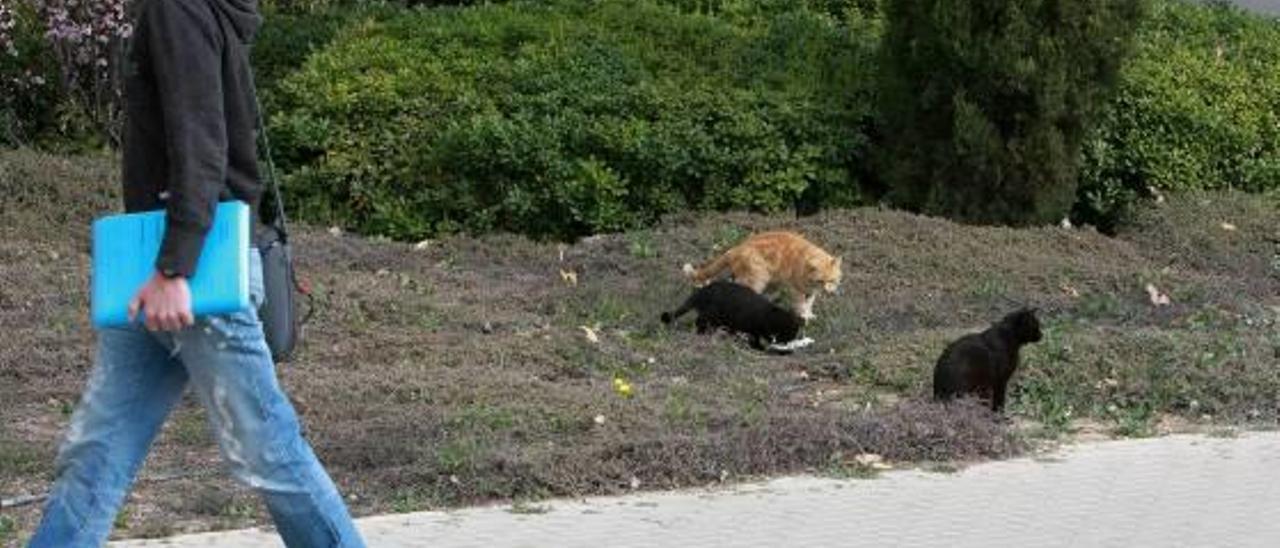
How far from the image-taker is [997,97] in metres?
11.4

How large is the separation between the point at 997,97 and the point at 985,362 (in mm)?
4273

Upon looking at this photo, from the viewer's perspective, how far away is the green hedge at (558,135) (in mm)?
11477

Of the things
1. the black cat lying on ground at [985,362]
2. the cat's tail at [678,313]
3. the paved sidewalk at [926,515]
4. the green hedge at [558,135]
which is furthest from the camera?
the green hedge at [558,135]

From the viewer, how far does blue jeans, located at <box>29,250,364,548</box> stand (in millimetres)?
4684

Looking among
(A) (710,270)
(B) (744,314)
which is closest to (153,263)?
(B) (744,314)

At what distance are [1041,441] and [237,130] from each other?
3468 mm

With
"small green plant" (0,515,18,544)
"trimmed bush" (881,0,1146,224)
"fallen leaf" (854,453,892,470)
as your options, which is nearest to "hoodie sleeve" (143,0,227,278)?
"small green plant" (0,515,18,544)

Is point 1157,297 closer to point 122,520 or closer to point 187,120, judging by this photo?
point 122,520

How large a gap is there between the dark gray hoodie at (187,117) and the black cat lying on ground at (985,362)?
3285 millimetres

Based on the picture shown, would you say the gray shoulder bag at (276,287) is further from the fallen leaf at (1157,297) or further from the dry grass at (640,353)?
the fallen leaf at (1157,297)

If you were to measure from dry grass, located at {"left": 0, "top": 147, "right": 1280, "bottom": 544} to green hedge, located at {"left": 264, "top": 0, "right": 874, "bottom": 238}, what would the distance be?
385 mm

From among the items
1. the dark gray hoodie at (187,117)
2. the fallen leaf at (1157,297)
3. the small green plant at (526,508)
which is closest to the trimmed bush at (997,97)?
the fallen leaf at (1157,297)

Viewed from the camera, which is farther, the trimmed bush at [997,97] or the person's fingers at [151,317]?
the trimmed bush at [997,97]

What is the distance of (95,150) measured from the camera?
1307 centimetres
